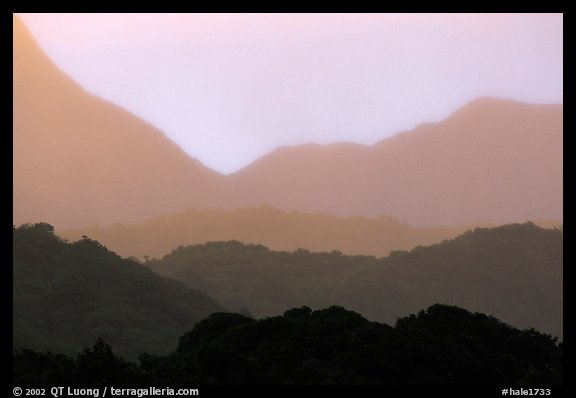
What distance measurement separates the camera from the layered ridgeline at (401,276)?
116938 mm

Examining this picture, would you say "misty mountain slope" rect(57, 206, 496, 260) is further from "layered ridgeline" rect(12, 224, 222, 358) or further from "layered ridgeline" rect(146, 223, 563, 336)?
"layered ridgeline" rect(12, 224, 222, 358)

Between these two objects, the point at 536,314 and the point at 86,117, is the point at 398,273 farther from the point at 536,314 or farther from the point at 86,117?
the point at 86,117

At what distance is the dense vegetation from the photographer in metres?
31.2

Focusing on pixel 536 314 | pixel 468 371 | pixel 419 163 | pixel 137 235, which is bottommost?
pixel 468 371

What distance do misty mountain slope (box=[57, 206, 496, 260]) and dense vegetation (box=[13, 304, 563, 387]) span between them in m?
77.8

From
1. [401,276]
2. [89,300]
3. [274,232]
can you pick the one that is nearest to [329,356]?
[89,300]

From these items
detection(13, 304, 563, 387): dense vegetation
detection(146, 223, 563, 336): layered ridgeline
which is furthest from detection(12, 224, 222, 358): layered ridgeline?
detection(13, 304, 563, 387): dense vegetation

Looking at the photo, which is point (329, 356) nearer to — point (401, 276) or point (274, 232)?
point (401, 276)

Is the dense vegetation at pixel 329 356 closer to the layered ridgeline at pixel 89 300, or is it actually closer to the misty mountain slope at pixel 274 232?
the layered ridgeline at pixel 89 300

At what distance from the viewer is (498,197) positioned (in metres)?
114
